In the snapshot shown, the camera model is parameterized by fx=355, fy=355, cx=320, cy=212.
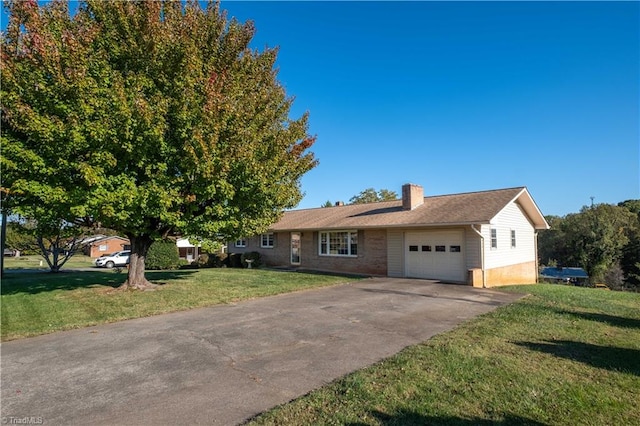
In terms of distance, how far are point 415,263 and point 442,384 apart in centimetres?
1329

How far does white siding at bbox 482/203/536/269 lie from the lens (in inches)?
632

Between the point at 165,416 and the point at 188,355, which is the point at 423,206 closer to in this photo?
the point at 188,355

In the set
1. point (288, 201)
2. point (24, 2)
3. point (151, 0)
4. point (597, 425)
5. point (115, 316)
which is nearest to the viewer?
point (597, 425)

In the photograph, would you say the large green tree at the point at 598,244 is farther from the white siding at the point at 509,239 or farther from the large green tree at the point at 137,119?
the large green tree at the point at 137,119

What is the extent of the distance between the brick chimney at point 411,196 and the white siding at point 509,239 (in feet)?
13.9

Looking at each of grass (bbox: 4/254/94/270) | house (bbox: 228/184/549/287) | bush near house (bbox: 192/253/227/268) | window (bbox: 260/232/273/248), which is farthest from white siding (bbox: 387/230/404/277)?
grass (bbox: 4/254/94/270)

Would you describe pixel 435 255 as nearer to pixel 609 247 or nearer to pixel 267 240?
pixel 267 240

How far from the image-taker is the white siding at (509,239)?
16.0 m

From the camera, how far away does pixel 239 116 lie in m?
10.6

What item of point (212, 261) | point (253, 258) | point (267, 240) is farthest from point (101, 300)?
point (212, 261)

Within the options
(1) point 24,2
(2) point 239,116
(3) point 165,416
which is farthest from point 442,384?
(1) point 24,2

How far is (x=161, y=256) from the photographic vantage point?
2608cm

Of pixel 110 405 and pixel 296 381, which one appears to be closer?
pixel 110 405

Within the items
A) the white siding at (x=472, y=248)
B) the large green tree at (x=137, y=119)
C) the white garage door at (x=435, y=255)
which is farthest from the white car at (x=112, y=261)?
the white siding at (x=472, y=248)
